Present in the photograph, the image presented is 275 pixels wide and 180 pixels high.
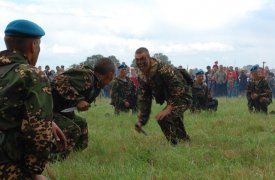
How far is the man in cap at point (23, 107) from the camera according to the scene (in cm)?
310

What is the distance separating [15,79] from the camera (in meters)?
3.11

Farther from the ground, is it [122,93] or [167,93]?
[167,93]

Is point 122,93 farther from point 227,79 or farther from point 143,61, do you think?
point 227,79

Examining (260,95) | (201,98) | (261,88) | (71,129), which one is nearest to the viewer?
(71,129)

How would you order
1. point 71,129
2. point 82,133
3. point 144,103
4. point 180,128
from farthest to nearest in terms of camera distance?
point 180,128 → point 144,103 → point 82,133 → point 71,129

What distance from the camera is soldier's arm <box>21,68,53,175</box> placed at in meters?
3.08

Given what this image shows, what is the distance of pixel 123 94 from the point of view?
16.2 meters

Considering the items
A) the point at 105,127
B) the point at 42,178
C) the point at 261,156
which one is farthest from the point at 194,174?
the point at 105,127

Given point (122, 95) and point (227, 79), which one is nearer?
point (122, 95)

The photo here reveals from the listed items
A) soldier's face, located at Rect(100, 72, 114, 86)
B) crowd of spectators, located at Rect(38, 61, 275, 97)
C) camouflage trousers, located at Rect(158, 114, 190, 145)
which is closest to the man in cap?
soldier's face, located at Rect(100, 72, 114, 86)

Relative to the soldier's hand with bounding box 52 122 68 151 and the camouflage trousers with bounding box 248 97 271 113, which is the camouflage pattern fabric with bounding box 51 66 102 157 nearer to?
the soldier's hand with bounding box 52 122 68 151

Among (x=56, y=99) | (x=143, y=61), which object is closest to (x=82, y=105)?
(x=56, y=99)

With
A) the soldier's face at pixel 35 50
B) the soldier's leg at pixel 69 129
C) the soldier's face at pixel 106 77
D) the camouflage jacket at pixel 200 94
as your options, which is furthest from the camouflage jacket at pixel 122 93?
the soldier's face at pixel 35 50

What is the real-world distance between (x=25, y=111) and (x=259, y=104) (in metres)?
12.3
